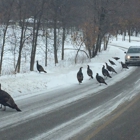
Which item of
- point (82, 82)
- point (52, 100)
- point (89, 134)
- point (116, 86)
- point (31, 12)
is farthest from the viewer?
point (31, 12)

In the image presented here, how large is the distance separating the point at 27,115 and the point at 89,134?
8.76ft

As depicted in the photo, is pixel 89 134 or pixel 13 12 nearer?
pixel 89 134

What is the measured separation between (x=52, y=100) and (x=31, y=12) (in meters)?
20.1

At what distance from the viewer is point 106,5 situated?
39750mm

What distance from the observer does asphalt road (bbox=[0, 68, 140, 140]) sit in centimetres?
803

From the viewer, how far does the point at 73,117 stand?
33.2ft

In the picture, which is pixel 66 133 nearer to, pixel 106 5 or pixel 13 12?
pixel 13 12

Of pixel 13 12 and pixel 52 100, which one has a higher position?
pixel 13 12

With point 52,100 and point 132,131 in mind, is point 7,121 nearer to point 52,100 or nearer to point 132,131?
point 132,131

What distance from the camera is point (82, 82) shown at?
19812 mm

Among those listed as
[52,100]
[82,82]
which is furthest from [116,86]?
[52,100]

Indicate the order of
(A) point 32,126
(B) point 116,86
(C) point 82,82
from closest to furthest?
(A) point 32,126 < (B) point 116,86 < (C) point 82,82

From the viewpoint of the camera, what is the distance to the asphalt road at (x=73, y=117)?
26.3 feet

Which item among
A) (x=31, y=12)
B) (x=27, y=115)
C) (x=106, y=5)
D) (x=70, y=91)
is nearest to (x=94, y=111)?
(x=27, y=115)
